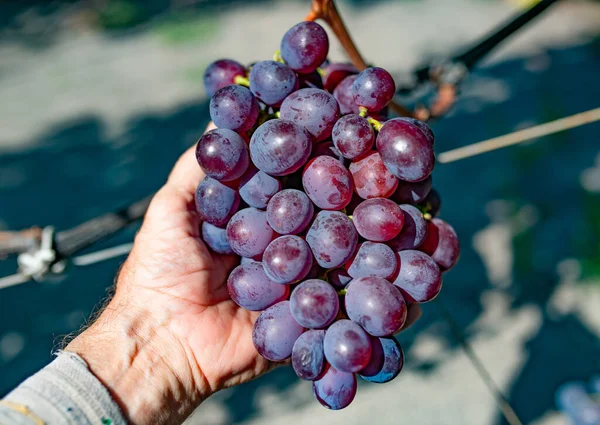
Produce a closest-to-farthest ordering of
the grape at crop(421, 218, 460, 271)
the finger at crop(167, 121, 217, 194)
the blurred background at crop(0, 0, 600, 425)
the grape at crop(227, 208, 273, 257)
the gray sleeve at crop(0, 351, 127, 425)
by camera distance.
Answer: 1. the gray sleeve at crop(0, 351, 127, 425)
2. the grape at crop(227, 208, 273, 257)
3. the grape at crop(421, 218, 460, 271)
4. the finger at crop(167, 121, 217, 194)
5. the blurred background at crop(0, 0, 600, 425)

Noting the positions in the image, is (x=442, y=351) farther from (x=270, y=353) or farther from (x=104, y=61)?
(x=104, y=61)

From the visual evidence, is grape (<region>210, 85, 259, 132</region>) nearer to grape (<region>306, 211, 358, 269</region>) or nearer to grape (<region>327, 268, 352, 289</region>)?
grape (<region>306, 211, 358, 269</region>)

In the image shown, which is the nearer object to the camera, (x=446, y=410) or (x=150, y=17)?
(x=446, y=410)

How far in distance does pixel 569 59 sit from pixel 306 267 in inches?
161

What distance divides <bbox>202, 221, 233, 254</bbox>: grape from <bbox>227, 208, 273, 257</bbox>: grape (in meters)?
0.10

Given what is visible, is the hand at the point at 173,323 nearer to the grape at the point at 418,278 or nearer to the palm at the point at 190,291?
the palm at the point at 190,291

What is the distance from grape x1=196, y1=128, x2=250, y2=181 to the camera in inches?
37.0

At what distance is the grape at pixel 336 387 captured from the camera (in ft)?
3.12

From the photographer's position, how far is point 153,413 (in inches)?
41.1

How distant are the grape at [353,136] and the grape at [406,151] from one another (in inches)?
1.3

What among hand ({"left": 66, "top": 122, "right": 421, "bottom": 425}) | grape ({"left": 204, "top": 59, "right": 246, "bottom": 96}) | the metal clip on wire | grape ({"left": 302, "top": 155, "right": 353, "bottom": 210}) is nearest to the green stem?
grape ({"left": 302, "top": 155, "right": 353, "bottom": 210})

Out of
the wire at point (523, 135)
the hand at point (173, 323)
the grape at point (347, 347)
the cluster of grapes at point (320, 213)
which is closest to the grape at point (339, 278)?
the cluster of grapes at point (320, 213)

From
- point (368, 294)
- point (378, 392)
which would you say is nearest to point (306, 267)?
point (368, 294)

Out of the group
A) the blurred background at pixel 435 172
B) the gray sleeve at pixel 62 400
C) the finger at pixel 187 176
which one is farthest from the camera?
the blurred background at pixel 435 172
